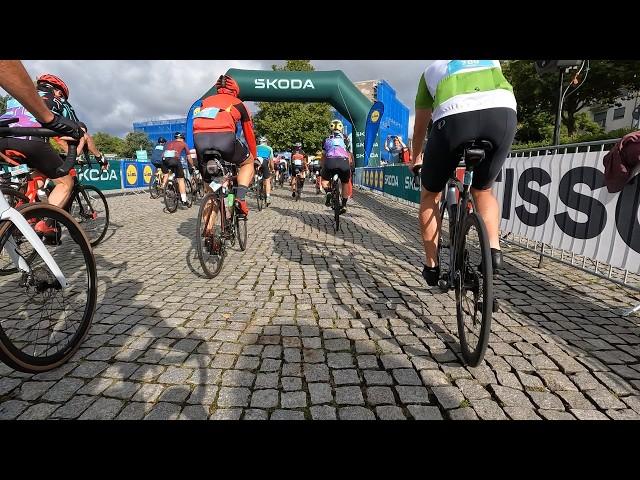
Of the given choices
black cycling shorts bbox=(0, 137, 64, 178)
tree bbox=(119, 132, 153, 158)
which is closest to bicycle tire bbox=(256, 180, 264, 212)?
black cycling shorts bbox=(0, 137, 64, 178)

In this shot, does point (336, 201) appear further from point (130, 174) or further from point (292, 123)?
point (292, 123)

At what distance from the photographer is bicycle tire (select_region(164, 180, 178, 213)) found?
31.3ft

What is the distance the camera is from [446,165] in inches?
90.6

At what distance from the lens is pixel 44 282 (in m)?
2.26

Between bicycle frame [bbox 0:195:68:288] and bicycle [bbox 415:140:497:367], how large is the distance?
2.61 metres

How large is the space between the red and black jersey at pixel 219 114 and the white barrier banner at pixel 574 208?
3.80 metres

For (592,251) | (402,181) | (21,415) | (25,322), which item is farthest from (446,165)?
(402,181)

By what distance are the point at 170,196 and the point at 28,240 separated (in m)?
8.04

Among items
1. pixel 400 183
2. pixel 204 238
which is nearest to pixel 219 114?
pixel 204 238

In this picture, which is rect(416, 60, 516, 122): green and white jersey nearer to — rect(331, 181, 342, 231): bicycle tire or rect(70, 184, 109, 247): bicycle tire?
rect(331, 181, 342, 231): bicycle tire

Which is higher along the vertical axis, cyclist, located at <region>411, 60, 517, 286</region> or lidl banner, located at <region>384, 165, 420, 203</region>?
cyclist, located at <region>411, 60, 517, 286</region>

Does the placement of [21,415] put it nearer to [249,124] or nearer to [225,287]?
[225,287]

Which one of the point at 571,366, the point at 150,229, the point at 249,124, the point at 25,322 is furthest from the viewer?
the point at 150,229
